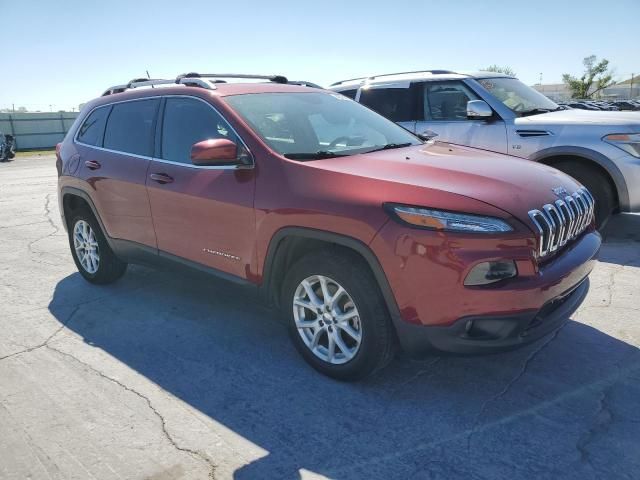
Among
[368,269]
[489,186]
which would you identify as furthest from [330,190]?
[489,186]

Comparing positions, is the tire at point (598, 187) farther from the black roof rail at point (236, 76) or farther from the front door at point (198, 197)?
the front door at point (198, 197)

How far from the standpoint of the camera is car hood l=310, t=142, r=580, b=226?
2.71 metres

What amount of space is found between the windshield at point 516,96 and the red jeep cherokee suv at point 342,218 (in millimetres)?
2788

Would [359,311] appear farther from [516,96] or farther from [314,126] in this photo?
[516,96]

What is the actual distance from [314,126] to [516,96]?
3.91m

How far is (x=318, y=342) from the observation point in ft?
10.7

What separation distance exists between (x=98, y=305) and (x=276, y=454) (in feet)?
8.87

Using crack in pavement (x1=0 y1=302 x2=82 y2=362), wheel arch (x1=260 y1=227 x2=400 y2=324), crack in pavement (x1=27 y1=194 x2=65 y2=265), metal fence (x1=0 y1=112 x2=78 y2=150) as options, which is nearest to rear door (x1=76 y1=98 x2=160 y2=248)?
crack in pavement (x1=0 y1=302 x2=82 y2=362)

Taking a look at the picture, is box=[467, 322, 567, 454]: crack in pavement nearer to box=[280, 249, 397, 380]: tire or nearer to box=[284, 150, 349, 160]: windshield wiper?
box=[280, 249, 397, 380]: tire

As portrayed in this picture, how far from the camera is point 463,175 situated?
2.96m

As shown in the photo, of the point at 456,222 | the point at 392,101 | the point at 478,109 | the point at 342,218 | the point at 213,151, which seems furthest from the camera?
the point at 392,101

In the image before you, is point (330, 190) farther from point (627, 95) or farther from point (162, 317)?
point (627, 95)

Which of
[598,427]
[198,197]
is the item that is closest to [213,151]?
[198,197]

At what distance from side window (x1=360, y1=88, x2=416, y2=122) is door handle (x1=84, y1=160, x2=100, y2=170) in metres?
3.75
